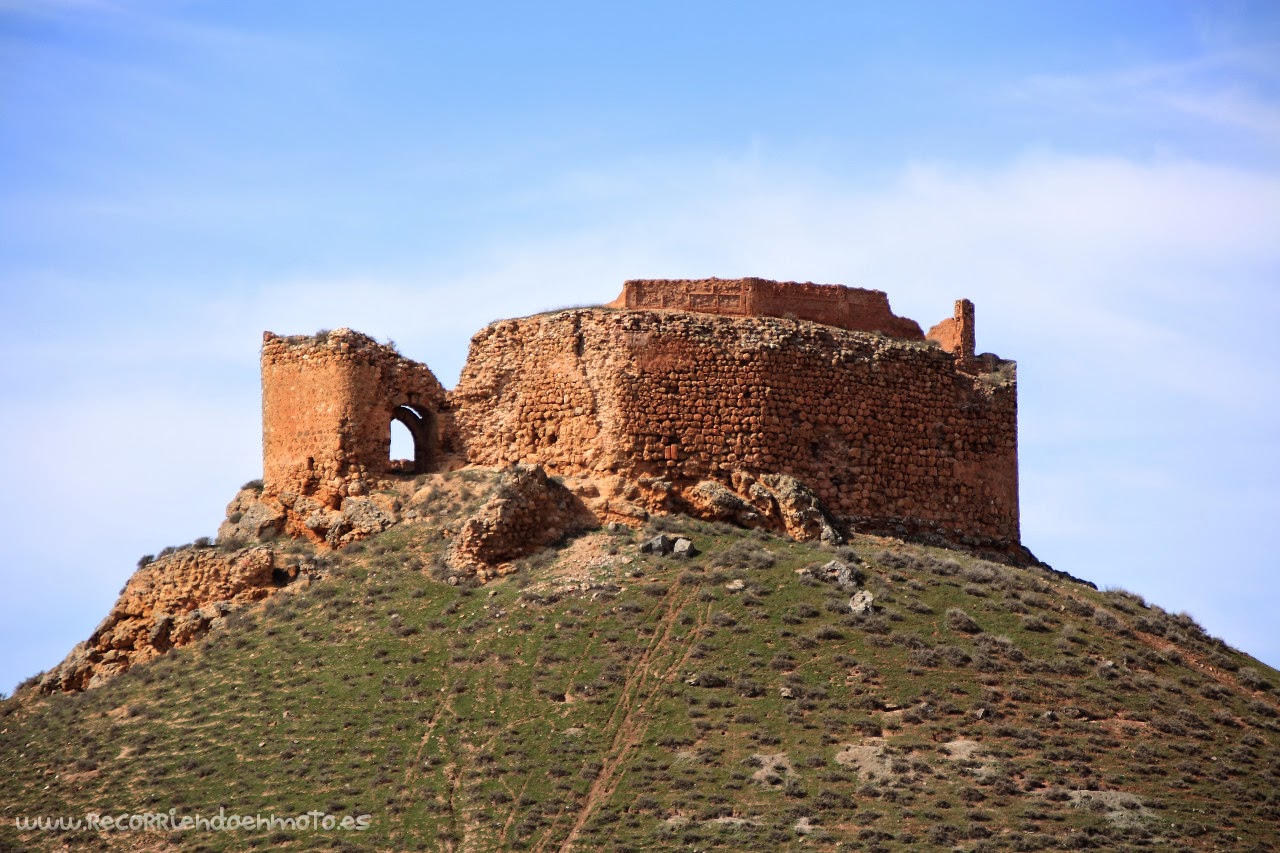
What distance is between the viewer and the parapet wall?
4100 centimetres

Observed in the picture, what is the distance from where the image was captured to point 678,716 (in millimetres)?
32812

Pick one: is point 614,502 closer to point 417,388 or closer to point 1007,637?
point 417,388

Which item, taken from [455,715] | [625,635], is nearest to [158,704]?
[455,715]

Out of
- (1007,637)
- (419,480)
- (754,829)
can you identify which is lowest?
(754,829)

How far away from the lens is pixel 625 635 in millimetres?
35031

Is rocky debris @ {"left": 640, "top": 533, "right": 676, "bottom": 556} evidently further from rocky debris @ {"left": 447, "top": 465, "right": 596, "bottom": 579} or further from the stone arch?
the stone arch

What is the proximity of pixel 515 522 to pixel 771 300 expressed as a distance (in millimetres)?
7495

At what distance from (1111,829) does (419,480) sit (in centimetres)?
1622

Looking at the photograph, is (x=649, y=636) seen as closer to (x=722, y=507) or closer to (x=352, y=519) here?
(x=722, y=507)

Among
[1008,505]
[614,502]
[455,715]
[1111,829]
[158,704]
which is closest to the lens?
[1111,829]

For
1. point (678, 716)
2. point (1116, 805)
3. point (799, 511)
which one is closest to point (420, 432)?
point (799, 511)

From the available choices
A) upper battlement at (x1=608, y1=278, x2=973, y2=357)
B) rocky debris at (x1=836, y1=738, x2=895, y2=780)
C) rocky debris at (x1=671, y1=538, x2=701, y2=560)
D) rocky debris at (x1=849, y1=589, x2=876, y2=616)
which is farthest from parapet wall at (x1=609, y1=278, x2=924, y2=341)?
rocky debris at (x1=836, y1=738, x2=895, y2=780)

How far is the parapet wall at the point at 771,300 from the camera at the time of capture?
1614 inches

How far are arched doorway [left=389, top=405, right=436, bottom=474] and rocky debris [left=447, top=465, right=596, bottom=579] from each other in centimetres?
307
